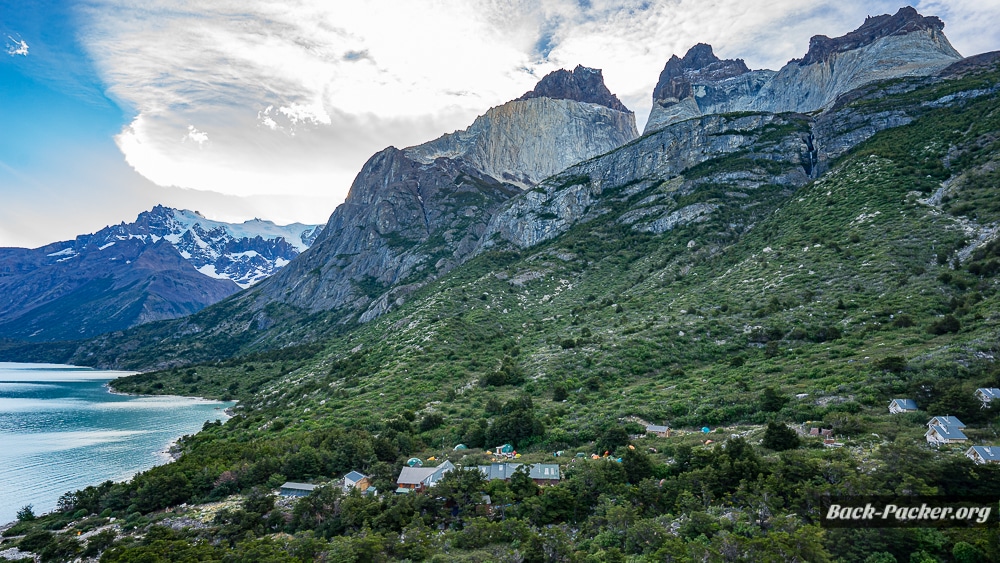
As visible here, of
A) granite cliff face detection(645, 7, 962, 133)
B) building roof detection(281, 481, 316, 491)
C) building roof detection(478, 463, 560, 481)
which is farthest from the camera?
granite cliff face detection(645, 7, 962, 133)

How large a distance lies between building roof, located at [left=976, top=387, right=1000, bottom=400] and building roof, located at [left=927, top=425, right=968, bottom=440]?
457 cm

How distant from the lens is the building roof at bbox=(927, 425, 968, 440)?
22.8m

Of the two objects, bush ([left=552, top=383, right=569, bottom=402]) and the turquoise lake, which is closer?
the turquoise lake

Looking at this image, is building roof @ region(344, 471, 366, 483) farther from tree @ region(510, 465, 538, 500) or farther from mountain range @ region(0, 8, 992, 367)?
mountain range @ region(0, 8, 992, 367)

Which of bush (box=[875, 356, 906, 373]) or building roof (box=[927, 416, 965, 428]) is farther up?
bush (box=[875, 356, 906, 373])

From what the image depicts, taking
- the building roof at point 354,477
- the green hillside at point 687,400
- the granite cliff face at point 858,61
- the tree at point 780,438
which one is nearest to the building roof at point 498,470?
the green hillside at point 687,400

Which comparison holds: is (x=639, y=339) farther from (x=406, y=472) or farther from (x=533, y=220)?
(x=533, y=220)

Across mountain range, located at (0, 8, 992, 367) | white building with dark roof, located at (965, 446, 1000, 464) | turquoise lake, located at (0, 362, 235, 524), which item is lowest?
turquoise lake, located at (0, 362, 235, 524)

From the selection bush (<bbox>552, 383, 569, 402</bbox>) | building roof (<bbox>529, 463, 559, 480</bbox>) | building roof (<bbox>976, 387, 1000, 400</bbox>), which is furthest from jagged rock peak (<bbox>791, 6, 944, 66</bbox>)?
building roof (<bbox>529, 463, 559, 480</bbox>)

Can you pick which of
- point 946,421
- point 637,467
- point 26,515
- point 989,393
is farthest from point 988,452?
point 26,515

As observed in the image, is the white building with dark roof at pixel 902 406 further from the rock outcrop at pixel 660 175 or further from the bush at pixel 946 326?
the rock outcrop at pixel 660 175

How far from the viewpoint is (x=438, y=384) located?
60062 mm

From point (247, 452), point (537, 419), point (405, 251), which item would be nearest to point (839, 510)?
point (537, 419)

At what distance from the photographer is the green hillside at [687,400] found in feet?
70.6
